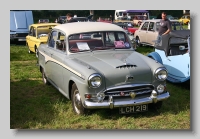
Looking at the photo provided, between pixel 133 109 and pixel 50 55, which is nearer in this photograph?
pixel 133 109

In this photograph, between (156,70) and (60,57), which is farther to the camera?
(60,57)

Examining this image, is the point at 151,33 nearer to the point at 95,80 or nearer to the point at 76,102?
the point at 76,102

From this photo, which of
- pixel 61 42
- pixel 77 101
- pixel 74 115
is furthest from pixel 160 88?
pixel 61 42

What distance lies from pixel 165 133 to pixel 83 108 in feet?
4.57

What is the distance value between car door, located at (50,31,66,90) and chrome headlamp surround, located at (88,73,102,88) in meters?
1.09

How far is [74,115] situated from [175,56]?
2.96 meters

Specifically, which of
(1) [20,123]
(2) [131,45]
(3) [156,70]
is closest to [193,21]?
(3) [156,70]

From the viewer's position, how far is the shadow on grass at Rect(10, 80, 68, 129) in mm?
5102

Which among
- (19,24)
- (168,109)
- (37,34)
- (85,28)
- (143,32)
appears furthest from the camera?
(19,24)

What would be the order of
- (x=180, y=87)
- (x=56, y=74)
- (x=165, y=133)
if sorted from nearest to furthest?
(x=165, y=133) < (x=56, y=74) < (x=180, y=87)

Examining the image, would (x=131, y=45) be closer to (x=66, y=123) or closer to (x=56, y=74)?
(x=56, y=74)

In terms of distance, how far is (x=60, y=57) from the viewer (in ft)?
19.6

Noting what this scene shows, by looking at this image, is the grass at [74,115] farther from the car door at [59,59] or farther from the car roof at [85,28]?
the car roof at [85,28]

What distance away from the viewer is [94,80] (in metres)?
4.80
